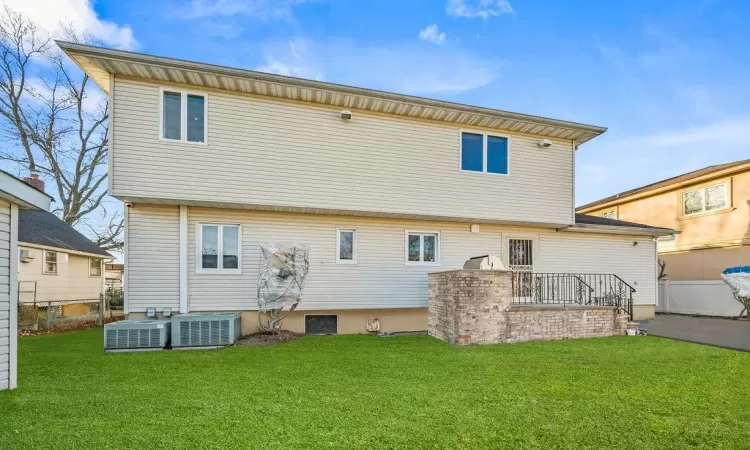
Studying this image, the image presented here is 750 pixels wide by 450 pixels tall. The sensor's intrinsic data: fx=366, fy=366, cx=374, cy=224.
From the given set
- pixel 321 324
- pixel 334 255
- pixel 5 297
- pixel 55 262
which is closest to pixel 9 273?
pixel 5 297

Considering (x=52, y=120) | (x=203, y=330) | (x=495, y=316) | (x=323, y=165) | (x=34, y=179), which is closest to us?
(x=203, y=330)

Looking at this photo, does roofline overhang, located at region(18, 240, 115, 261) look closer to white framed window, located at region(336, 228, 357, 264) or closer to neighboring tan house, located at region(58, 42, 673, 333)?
neighboring tan house, located at region(58, 42, 673, 333)

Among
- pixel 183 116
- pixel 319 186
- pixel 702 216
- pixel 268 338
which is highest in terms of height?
pixel 183 116

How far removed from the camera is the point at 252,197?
8.21 m

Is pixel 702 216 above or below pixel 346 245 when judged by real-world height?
above

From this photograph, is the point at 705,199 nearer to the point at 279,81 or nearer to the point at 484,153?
the point at 484,153

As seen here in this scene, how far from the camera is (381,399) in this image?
4.19 meters

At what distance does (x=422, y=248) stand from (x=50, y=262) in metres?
14.8

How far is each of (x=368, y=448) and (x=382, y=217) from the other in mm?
6867

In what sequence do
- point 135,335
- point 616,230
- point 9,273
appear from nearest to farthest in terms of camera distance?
point 9,273 < point 135,335 < point 616,230

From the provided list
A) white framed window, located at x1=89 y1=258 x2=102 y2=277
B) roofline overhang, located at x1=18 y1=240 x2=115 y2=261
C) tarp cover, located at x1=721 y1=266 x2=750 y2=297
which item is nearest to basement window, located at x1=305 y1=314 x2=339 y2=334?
roofline overhang, located at x1=18 y1=240 x2=115 y2=261

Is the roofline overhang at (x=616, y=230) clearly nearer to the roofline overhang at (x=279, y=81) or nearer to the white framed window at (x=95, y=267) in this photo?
the roofline overhang at (x=279, y=81)

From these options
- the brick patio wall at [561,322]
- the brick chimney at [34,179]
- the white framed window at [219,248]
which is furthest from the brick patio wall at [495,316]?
the brick chimney at [34,179]

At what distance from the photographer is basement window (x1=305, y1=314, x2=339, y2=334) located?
30.6 ft
